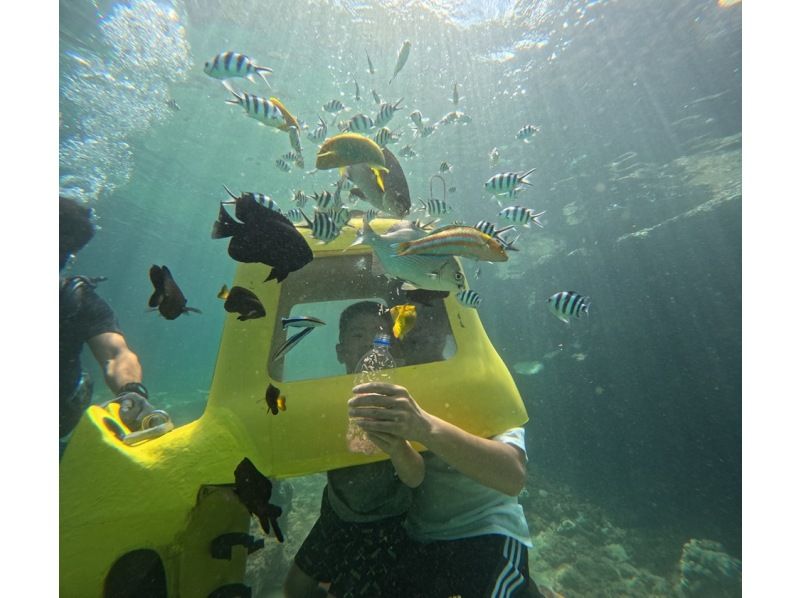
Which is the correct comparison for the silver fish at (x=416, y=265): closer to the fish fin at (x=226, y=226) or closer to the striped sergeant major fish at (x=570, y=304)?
the fish fin at (x=226, y=226)

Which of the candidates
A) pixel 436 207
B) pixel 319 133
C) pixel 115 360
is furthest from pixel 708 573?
pixel 319 133

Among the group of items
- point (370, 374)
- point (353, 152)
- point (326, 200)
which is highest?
point (326, 200)

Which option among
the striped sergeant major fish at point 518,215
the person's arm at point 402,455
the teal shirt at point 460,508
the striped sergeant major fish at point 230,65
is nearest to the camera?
the person's arm at point 402,455

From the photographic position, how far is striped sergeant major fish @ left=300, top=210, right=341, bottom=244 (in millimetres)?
2509

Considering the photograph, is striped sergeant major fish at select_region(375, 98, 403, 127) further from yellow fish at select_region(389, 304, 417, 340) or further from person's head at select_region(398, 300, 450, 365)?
yellow fish at select_region(389, 304, 417, 340)

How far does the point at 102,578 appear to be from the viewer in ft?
5.24

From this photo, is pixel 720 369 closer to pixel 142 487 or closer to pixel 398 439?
pixel 398 439

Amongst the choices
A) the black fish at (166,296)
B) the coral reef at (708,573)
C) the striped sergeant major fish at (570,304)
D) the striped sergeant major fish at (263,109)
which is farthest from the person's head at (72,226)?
the coral reef at (708,573)

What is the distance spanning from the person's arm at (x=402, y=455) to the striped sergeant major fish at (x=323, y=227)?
1451mm

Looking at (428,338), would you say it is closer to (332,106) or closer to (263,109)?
(263,109)

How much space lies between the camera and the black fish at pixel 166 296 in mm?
1957

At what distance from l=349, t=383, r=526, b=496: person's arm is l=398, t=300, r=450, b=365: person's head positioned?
2.63 ft

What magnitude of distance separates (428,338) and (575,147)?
19.5 m

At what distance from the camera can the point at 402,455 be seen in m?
1.99
